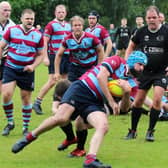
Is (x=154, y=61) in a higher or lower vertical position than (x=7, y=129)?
higher

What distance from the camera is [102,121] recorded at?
732 centimetres

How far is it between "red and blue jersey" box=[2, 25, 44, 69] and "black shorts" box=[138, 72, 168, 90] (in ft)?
5.76

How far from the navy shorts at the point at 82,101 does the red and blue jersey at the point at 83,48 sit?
2822mm

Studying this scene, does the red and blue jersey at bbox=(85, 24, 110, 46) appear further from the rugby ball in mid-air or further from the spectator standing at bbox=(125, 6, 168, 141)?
the rugby ball in mid-air

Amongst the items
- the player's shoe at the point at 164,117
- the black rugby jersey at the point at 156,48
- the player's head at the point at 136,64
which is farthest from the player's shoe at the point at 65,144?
the player's shoe at the point at 164,117

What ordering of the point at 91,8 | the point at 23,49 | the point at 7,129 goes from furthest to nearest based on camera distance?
the point at 91,8 → the point at 7,129 → the point at 23,49

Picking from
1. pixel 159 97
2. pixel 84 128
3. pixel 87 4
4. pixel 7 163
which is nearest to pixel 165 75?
Result: pixel 159 97

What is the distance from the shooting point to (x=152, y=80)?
9328 millimetres

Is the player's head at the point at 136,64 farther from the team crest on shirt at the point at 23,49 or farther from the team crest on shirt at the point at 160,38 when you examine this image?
the team crest on shirt at the point at 23,49

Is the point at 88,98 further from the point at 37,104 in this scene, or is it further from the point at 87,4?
the point at 87,4

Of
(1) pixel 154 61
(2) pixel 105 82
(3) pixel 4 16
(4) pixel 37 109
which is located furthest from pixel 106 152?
(4) pixel 37 109

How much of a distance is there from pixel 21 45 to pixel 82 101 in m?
2.30

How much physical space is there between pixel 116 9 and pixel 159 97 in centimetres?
4896

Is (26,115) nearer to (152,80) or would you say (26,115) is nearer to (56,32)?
(152,80)
